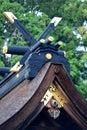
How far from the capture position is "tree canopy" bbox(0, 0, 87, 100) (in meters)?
13.8

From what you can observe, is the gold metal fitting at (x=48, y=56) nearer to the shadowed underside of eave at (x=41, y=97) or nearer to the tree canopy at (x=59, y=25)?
the shadowed underside of eave at (x=41, y=97)

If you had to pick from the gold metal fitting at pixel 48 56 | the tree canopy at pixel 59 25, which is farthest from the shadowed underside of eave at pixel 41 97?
the tree canopy at pixel 59 25

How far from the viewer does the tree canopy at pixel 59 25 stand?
13844mm

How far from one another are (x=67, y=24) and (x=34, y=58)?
11.4 meters

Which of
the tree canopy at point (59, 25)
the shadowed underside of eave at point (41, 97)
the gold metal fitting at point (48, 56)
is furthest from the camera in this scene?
the tree canopy at point (59, 25)

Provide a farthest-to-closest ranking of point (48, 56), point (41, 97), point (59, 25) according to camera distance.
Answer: point (59, 25) → point (48, 56) → point (41, 97)

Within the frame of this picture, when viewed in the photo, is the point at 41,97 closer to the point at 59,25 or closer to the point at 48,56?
the point at 48,56

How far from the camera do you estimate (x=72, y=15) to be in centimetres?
1526

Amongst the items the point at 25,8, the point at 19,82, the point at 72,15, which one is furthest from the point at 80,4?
the point at 19,82

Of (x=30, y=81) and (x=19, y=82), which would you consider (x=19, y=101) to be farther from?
(x=19, y=82)

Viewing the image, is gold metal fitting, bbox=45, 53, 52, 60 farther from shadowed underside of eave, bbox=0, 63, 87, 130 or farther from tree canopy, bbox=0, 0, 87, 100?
tree canopy, bbox=0, 0, 87, 100

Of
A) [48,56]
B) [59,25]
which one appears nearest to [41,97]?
[48,56]

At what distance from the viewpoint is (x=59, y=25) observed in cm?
1510

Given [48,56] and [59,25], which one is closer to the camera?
[48,56]
